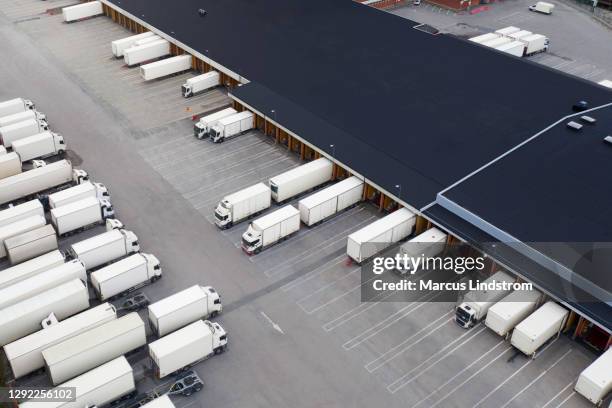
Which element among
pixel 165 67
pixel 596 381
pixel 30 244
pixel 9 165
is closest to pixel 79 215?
pixel 30 244

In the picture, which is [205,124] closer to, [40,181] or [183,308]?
[40,181]

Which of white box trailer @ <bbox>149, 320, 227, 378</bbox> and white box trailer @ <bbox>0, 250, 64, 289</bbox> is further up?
white box trailer @ <bbox>0, 250, 64, 289</bbox>

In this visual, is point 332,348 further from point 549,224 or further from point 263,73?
point 263,73

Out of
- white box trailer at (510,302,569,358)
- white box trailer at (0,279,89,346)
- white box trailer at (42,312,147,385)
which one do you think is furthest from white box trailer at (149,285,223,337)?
white box trailer at (510,302,569,358)

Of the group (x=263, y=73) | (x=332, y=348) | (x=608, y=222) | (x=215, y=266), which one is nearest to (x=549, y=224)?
(x=608, y=222)

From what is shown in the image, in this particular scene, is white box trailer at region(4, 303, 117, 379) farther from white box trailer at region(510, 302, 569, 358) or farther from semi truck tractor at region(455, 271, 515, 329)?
white box trailer at region(510, 302, 569, 358)

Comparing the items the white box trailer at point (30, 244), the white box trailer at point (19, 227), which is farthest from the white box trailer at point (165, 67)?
the white box trailer at point (30, 244)

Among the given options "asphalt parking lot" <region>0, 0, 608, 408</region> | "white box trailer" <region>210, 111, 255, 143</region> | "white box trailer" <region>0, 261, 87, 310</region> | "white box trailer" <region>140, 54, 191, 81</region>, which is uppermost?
"white box trailer" <region>140, 54, 191, 81</region>
